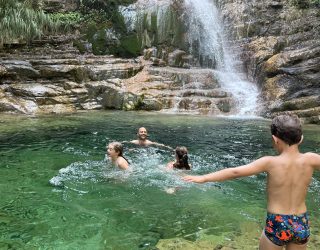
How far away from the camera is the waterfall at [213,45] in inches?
921

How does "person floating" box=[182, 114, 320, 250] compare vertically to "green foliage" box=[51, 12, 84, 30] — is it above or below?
below

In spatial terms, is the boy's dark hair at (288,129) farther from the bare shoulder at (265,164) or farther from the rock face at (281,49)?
the rock face at (281,49)

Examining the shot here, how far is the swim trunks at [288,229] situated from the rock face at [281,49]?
49.0 ft

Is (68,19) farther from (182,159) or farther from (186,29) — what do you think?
(182,159)

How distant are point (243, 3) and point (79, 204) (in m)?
Result: 22.9

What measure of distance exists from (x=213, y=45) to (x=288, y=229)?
23700 mm

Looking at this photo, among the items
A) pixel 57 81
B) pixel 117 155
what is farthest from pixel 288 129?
pixel 57 81

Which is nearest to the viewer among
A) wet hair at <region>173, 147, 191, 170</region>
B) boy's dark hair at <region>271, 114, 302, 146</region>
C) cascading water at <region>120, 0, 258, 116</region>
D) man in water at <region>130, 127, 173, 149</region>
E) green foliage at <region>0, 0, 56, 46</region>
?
boy's dark hair at <region>271, 114, 302, 146</region>

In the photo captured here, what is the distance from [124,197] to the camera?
6602 millimetres

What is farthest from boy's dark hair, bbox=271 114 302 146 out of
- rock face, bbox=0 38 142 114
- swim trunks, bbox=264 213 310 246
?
rock face, bbox=0 38 142 114

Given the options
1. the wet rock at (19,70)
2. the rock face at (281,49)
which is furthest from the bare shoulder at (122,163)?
the wet rock at (19,70)

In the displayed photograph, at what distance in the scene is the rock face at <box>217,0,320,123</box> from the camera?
1898cm

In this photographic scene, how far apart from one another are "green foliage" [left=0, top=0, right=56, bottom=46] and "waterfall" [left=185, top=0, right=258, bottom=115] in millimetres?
9640

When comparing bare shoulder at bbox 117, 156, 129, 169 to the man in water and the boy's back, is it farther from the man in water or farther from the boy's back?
the boy's back
